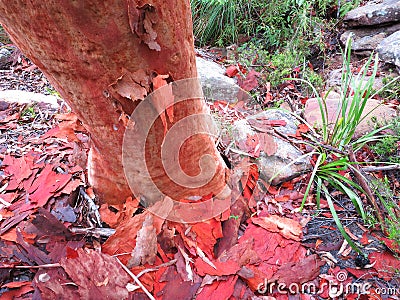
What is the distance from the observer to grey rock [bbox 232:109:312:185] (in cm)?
157

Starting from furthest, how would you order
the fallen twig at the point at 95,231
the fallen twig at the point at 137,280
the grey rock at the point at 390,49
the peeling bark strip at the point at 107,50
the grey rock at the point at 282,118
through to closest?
the grey rock at the point at 390,49
the grey rock at the point at 282,118
the fallen twig at the point at 95,231
the fallen twig at the point at 137,280
the peeling bark strip at the point at 107,50

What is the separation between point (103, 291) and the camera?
0.98 m

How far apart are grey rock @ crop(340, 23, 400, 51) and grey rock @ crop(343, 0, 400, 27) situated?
7 centimetres

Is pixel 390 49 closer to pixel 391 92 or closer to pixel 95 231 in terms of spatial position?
pixel 391 92

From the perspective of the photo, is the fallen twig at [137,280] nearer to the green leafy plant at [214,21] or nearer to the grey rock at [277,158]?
the grey rock at [277,158]

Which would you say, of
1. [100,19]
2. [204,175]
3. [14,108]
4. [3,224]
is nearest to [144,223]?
[204,175]

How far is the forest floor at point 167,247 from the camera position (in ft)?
3.42

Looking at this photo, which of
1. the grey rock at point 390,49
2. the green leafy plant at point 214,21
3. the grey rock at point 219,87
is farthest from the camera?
the green leafy plant at point 214,21

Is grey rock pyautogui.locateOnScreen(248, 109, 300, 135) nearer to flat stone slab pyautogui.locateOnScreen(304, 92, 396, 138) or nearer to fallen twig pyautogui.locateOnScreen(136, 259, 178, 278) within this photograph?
flat stone slab pyautogui.locateOnScreen(304, 92, 396, 138)

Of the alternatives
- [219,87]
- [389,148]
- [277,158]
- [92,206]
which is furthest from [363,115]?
[92,206]

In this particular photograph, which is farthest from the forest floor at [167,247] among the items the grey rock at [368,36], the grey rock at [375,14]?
the grey rock at [375,14]

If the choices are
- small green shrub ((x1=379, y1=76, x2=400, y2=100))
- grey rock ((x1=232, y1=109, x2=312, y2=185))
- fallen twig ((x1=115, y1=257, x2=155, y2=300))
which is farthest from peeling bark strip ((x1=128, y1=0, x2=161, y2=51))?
small green shrub ((x1=379, y1=76, x2=400, y2=100))

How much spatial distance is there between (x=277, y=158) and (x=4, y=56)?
3.04 meters

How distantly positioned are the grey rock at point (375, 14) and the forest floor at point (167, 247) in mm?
2595
